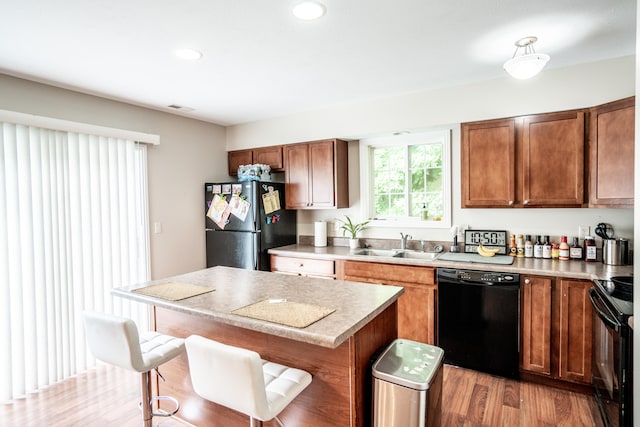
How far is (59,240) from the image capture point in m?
2.88

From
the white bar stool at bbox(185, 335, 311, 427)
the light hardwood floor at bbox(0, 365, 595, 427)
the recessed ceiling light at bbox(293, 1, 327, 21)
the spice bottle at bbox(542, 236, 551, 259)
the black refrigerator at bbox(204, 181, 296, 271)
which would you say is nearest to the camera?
the white bar stool at bbox(185, 335, 311, 427)

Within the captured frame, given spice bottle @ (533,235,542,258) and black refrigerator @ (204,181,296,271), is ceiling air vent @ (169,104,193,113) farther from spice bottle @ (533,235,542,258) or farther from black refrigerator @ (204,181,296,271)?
spice bottle @ (533,235,542,258)

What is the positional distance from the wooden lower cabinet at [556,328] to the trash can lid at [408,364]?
1.23 meters

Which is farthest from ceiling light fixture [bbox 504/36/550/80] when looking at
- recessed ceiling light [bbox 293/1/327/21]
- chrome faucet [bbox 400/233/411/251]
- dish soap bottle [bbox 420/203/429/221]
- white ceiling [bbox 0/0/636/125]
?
chrome faucet [bbox 400/233/411/251]

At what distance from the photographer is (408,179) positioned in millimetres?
3729

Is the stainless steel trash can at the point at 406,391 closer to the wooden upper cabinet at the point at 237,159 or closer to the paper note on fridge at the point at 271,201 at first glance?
the paper note on fridge at the point at 271,201

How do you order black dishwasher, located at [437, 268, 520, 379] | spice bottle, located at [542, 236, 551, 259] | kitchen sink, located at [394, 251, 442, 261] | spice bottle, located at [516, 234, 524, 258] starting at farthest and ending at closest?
kitchen sink, located at [394, 251, 442, 261] → spice bottle, located at [516, 234, 524, 258] → spice bottle, located at [542, 236, 551, 259] → black dishwasher, located at [437, 268, 520, 379]

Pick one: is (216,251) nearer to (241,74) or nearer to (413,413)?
(241,74)

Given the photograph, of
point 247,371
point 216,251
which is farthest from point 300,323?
point 216,251

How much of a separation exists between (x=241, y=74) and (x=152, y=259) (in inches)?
84.1

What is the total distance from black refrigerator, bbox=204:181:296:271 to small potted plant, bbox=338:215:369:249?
698 mm

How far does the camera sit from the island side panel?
156cm

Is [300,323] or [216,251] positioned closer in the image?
[300,323]

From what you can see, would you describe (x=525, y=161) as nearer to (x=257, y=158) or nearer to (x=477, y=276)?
(x=477, y=276)
